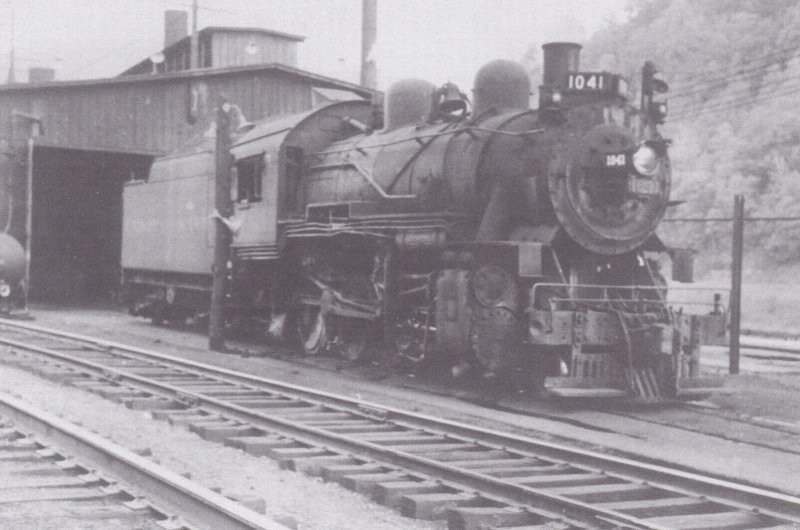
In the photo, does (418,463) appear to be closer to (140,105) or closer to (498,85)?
(498,85)

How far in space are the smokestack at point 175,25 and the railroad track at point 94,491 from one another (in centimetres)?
3973

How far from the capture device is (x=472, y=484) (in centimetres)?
572

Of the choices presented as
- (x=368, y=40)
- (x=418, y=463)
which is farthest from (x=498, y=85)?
(x=368, y=40)

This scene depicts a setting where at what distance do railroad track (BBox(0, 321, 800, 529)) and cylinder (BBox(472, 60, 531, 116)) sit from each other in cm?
417

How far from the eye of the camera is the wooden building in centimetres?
2302

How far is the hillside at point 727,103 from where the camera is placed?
2000 centimetres

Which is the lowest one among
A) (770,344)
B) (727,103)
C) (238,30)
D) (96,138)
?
(770,344)

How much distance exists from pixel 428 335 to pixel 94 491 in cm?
609

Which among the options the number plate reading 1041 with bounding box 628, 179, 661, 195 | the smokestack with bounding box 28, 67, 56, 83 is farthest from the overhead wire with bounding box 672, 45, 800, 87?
the smokestack with bounding box 28, 67, 56, 83

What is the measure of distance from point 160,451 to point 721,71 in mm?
23163

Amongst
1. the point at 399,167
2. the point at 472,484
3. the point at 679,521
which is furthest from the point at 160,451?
the point at 399,167

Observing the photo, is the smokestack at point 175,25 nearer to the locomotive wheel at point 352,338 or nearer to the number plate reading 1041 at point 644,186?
the locomotive wheel at point 352,338

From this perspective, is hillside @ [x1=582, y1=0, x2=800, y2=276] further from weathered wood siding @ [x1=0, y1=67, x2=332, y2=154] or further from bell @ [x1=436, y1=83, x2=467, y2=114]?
weathered wood siding @ [x1=0, y1=67, x2=332, y2=154]

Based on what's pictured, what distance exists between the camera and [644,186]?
33.7 ft
